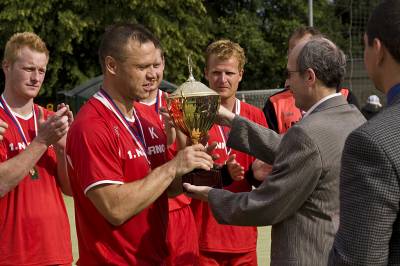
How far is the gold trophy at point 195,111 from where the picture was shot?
3914 millimetres

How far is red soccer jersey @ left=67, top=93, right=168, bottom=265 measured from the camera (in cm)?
343

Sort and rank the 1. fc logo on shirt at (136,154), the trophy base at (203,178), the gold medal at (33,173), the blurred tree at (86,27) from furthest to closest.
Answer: the blurred tree at (86,27)
the gold medal at (33,173)
the trophy base at (203,178)
the 1. fc logo on shirt at (136,154)

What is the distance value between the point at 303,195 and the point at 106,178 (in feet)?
3.11

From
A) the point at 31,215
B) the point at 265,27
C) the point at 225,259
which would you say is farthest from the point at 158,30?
the point at 31,215

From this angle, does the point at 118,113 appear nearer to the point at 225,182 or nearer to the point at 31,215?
the point at 225,182

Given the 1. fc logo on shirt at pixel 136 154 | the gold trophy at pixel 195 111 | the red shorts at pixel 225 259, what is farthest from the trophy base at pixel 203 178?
the red shorts at pixel 225 259

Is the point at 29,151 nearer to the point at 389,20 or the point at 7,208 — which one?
the point at 7,208

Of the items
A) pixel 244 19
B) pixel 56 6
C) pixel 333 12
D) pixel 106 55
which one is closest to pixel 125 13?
pixel 56 6

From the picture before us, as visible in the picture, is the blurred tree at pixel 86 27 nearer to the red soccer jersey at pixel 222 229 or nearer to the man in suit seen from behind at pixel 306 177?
the red soccer jersey at pixel 222 229

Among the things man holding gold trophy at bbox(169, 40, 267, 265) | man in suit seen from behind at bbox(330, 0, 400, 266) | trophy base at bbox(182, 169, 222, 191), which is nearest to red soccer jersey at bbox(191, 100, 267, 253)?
man holding gold trophy at bbox(169, 40, 267, 265)

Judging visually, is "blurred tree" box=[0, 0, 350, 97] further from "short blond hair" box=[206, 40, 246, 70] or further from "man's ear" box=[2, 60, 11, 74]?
"man's ear" box=[2, 60, 11, 74]

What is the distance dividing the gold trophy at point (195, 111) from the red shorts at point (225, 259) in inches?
54.1

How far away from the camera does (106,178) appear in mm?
3391

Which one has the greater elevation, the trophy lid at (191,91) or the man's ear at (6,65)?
the man's ear at (6,65)
